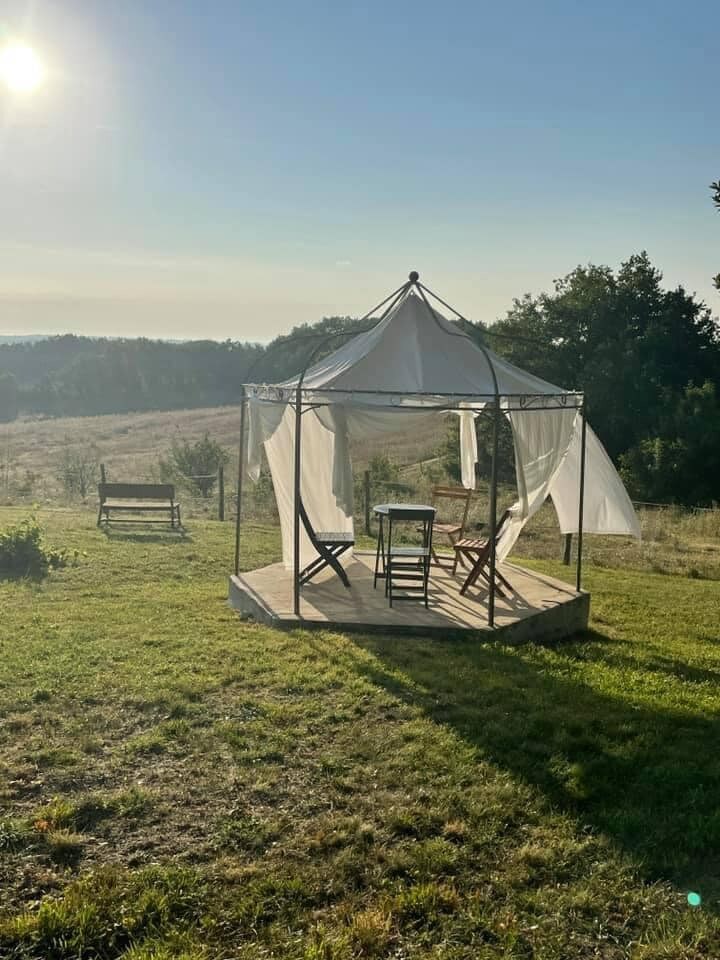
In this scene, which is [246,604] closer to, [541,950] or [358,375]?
[358,375]

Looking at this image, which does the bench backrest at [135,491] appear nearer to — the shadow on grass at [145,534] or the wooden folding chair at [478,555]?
the shadow on grass at [145,534]

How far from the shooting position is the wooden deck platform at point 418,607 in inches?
277

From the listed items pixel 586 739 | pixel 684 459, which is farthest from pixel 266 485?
pixel 586 739

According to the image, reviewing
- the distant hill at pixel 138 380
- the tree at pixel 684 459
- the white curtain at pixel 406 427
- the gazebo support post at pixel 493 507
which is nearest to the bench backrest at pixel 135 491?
the white curtain at pixel 406 427

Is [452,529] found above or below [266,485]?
below

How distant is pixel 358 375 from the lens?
734 cm

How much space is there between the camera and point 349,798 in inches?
153

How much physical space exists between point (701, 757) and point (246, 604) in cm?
456

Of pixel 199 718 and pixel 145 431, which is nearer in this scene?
pixel 199 718

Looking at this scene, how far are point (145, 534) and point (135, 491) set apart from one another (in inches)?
38.2

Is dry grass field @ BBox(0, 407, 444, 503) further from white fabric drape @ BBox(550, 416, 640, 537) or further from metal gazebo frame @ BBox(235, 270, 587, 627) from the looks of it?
white fabric drape @ BBox(550, 416, 640, 537)

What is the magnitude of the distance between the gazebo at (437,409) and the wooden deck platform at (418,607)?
4 cm

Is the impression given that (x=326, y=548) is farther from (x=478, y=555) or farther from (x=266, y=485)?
(x=266, y=485)

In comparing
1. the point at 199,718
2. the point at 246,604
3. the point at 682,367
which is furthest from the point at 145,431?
the point at 199,718
